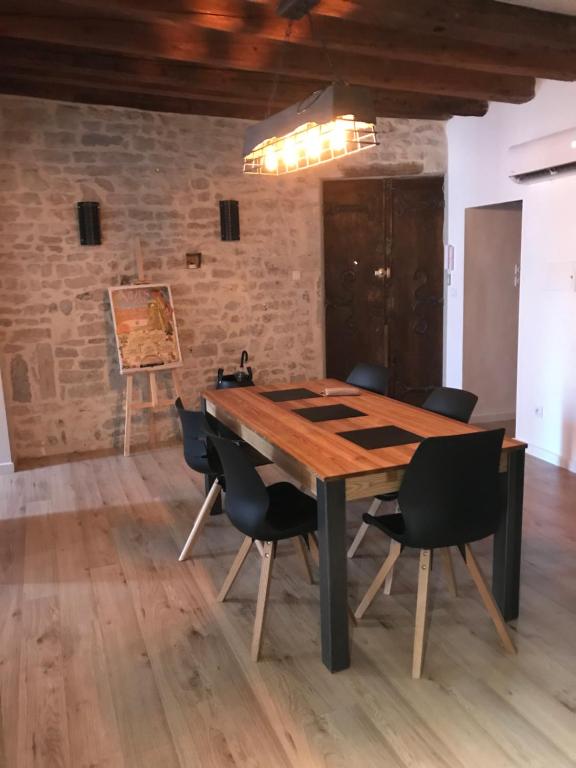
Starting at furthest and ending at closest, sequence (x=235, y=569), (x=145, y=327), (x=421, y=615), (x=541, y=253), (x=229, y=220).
→ (x=229, y=220) → (x=145, y=327) → (x=541, y=253) → (x=235, y=569) → (x=421, y=615)

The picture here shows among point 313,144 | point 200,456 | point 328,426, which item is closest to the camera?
point 328,426

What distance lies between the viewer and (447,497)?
7.55 feet

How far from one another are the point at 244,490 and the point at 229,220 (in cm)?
376

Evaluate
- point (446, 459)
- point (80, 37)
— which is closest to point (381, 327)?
point (80, 37)

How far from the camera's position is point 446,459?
2242 mm

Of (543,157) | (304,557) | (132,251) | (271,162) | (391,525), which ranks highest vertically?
(543,157)

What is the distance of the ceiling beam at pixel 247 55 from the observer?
11.5ft

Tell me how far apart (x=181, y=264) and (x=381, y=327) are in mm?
2145

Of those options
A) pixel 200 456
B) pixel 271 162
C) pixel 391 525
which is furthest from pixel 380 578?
pixel 271 162

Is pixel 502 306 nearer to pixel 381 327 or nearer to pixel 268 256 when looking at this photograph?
pixel 381 327

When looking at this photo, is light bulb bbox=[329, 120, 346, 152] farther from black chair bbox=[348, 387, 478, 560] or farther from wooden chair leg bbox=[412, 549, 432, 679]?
wooden chair leg bbox=[412, 549, 432, 679]

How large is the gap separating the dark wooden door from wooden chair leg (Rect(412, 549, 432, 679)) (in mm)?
4104

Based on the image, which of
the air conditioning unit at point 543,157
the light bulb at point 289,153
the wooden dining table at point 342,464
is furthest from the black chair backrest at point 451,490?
the air conditioning unit at point 543,157

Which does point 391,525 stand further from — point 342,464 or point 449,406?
point 449,406
